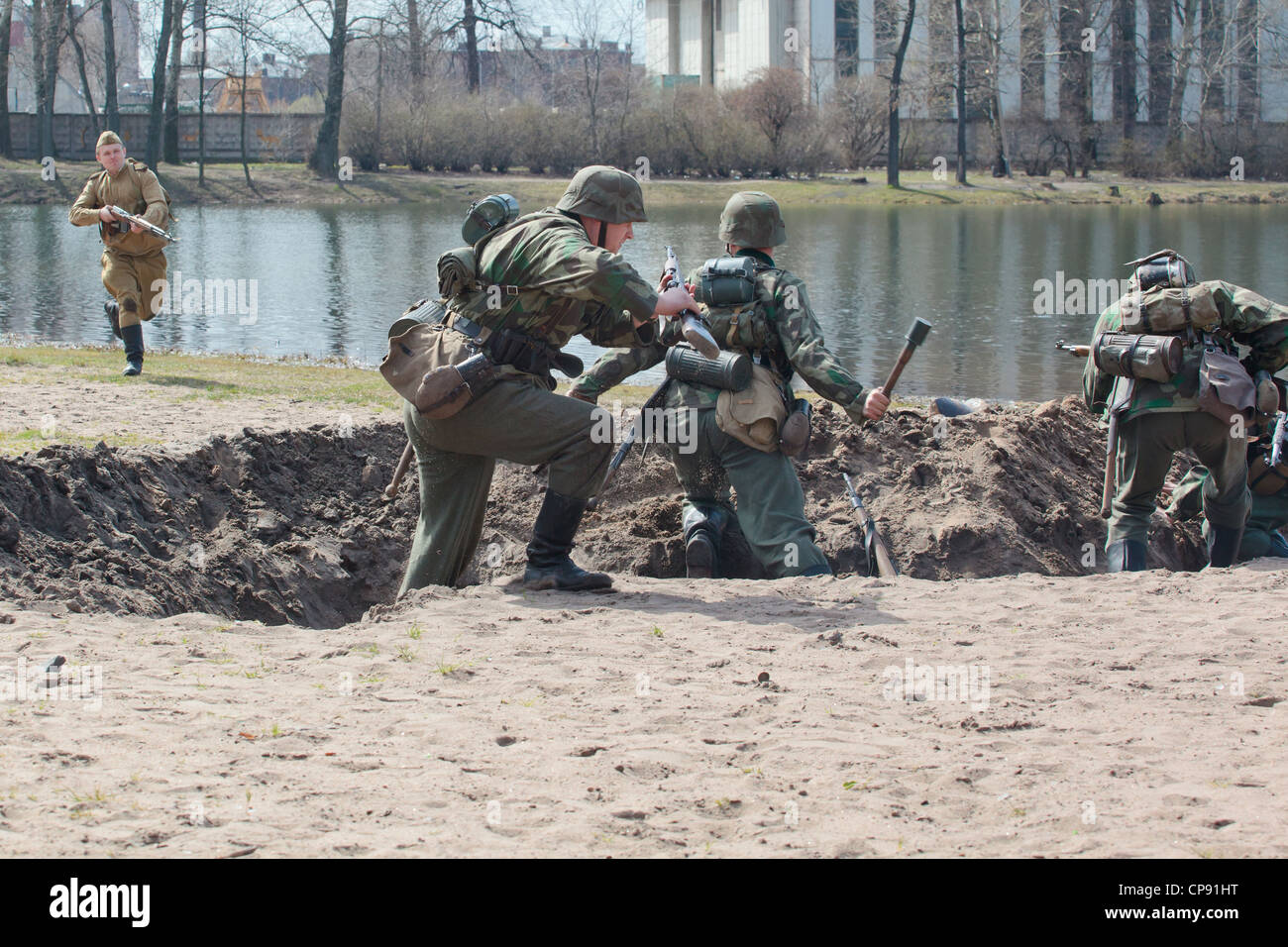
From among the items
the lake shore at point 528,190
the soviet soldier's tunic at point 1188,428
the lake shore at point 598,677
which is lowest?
the lake shore at point 598,677

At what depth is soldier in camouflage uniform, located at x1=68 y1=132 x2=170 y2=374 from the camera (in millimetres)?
11039

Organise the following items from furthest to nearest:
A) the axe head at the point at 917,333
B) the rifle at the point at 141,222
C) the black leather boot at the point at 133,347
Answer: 1. the black leather boot at the point at 133,347
2. the rifle at the point at 141,222
3. the axe head at the point at 917,333

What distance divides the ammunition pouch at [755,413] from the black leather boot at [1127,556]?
2013 mm

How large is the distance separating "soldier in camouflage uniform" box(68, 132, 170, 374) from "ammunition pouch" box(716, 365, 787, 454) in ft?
20.1

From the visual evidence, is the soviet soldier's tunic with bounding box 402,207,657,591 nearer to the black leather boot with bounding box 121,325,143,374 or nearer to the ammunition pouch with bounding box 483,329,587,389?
the ammunition pouch with bounding box 483,329,587,389

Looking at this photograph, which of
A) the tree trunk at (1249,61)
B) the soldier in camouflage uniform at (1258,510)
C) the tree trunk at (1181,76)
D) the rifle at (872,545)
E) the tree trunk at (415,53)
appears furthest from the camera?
the tree trunk at (1249,61)

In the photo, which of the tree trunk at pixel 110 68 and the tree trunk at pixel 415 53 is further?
the tree trunk at pixel 415 53

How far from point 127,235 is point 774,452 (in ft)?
22.0

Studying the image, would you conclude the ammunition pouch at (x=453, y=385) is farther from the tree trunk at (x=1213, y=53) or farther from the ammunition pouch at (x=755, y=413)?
the tree trunk at (x=1213, y=53)

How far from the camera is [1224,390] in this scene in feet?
22.7

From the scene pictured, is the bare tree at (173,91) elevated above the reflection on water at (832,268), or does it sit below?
above

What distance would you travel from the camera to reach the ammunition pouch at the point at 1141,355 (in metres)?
6.86

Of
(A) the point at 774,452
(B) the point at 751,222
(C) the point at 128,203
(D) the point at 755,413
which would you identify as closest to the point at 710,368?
(D) the point at 755,413

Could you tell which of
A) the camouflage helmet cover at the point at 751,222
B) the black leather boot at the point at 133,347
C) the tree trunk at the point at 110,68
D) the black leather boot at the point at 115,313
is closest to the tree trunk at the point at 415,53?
the tree trunk at the point at 110,68
